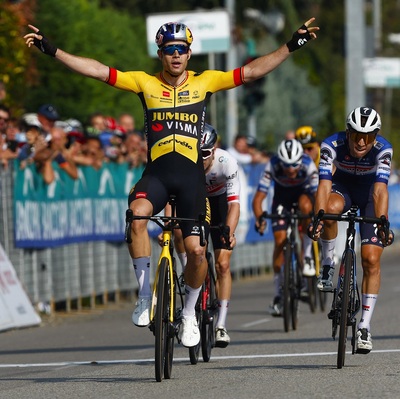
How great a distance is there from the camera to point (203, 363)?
39.9 feet

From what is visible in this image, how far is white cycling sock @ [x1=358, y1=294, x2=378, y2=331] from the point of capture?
11601mm

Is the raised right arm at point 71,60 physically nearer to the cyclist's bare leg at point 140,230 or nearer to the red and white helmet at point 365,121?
the cyclist's bare leg at point 140,230

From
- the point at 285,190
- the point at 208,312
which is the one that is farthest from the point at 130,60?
the point at 208,312

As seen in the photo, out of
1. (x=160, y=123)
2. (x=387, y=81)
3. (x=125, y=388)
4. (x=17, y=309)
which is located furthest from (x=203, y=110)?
(x=387, y=81)

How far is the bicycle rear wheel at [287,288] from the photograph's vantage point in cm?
1545

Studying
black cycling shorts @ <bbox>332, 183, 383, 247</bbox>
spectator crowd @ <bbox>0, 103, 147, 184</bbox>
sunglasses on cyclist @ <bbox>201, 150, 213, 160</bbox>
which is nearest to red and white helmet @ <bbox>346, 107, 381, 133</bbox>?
black cycling shorts @ <bbox>332, 183, 383, 247</bbox>

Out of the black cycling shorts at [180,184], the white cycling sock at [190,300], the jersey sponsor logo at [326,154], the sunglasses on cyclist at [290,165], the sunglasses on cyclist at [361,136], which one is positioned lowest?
the white cycling sock at [190,300]

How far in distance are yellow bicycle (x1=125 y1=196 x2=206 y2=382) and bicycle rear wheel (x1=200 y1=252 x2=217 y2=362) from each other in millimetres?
1023

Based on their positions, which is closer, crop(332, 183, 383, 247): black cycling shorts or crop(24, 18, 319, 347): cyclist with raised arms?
crop(24, 18, 319, 347): cyclist with raised arms

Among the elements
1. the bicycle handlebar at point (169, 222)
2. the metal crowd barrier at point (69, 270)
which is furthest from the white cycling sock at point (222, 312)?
the metal crowd barrier at point (69, 270)

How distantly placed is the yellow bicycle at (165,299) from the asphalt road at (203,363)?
19 centimetres

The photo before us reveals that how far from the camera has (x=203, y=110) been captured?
1112 cm

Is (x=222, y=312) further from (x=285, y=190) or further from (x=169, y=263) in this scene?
(x=285, y=190)

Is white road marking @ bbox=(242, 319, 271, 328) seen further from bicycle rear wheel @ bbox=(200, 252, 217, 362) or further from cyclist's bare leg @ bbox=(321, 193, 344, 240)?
cyclist's bare leg @ bbox=(321, 193, 344, 240)
